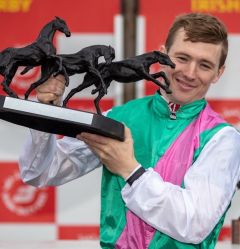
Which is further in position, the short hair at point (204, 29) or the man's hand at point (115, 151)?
the short hair at point (204, 29)

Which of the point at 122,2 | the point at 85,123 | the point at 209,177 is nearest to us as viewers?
the point at 85,123

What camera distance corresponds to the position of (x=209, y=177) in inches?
69.1

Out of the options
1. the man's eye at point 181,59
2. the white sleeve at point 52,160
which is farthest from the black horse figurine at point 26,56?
the man's eye at point 181,59

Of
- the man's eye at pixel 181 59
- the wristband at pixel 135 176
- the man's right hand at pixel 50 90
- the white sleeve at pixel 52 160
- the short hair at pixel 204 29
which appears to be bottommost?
the white sleeve at pixel 52 160

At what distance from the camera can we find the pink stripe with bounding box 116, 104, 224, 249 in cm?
A: 183

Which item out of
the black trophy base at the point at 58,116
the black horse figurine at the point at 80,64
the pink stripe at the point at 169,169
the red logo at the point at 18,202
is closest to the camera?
the black trophy base at the point at 58,116

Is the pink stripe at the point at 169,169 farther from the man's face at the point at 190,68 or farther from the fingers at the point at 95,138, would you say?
the fingers at the point at 95,138

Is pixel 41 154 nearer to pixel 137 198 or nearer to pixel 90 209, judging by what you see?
pixel 137 198

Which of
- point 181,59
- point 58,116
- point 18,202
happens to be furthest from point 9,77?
point 18,202

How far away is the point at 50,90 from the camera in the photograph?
5.73 ft

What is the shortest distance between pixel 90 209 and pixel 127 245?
3.66 feet

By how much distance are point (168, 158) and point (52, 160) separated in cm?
30

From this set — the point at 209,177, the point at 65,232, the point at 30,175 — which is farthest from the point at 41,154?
the point at 65,232

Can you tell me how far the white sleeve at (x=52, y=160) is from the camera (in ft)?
6.24
